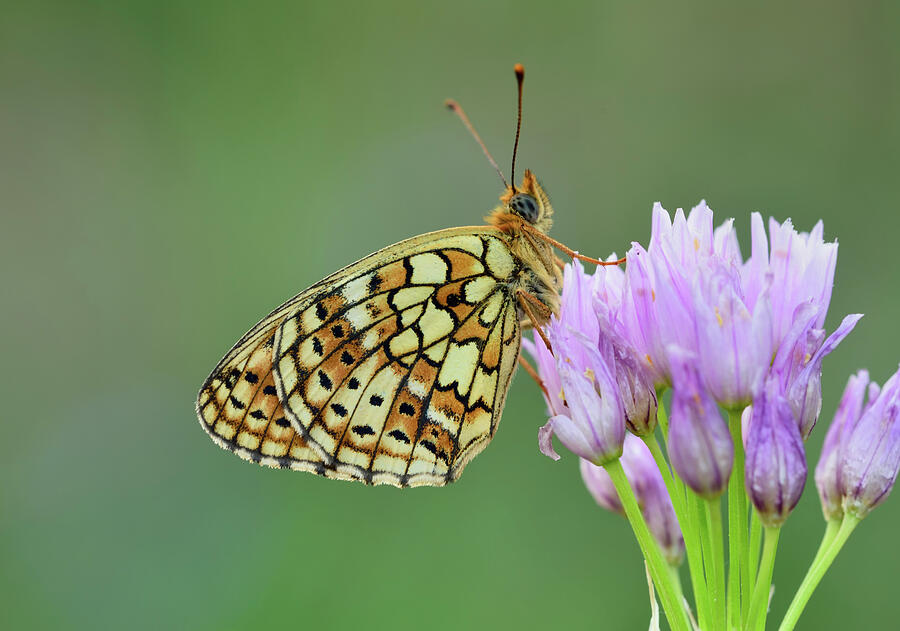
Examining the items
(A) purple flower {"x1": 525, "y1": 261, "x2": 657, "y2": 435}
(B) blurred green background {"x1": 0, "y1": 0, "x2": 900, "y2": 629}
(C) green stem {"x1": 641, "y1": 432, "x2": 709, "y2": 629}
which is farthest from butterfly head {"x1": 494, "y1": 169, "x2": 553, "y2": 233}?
(B) blurred green background {"x1": 0, "y1": 0, "x2": 900, "y2": 629}

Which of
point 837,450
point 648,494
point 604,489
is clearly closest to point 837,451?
point 837,450

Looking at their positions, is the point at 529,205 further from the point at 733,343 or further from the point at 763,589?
the point at 763,589

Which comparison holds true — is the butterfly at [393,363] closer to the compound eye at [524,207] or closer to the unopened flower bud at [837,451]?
the compound eye at [524,207]

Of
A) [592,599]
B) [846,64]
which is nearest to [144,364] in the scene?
[592,599]

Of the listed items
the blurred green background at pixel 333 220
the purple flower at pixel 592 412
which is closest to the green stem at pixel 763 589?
the purple flower at pixel 592 412

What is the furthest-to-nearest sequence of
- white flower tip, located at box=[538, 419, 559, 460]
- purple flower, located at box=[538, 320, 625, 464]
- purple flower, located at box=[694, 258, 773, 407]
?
1. white flower tip, located at box=[538, 419, 559, 460]
2. purple flower, located at box=[538, 320, 625, 464]
3. purple flower, located at box=[694, 258, 773, 407]

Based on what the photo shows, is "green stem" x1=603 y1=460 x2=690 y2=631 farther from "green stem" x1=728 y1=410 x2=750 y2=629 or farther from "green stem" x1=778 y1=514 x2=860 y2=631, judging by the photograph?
"green stem" x1=778 y1=514 x2=860 y2=631

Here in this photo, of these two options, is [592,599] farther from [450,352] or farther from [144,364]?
[144,364]
